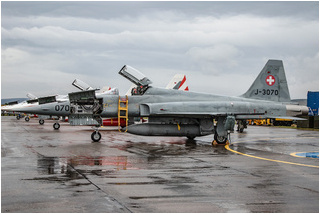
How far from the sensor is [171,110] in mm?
17969

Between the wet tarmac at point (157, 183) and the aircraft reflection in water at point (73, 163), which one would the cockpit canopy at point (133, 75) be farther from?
the aircraft reflection in water at point (73, 163)

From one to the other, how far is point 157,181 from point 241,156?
5.90m

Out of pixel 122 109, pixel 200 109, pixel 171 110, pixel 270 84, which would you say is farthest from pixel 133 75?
pixel 270 84

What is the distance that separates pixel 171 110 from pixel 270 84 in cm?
606

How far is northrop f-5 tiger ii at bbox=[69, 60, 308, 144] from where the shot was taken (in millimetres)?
17953

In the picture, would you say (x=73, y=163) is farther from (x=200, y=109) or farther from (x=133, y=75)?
(x=200, y=109)

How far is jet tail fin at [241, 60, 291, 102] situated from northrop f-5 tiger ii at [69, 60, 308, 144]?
2.09ft

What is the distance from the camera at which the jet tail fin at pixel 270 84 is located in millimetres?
20312

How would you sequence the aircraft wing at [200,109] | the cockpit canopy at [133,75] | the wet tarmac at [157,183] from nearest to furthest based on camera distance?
the wet tarmac at [157,183]
the aircraft wing at [200,109]
the cockpit canopy at [133,75]

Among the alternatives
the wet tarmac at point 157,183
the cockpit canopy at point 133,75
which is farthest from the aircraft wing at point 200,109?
the wet tarmac at point 157,183

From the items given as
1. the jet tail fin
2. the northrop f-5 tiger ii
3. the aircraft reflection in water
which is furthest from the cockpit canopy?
the aircraft reflection in water

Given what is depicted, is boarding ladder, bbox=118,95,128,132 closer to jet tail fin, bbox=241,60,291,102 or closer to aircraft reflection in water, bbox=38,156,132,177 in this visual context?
aircraft reflection in water, bbox=38,156,132,177

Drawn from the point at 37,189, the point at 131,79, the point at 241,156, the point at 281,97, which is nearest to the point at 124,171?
the point at 37,189

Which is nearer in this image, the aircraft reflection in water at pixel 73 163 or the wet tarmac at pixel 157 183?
the wet tarmac at pixel 157 183
